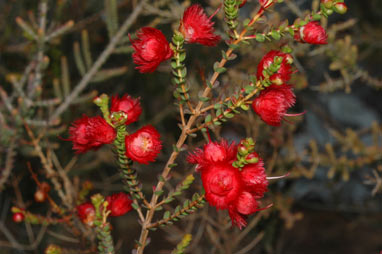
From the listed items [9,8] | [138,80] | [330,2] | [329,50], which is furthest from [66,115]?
[330,2]

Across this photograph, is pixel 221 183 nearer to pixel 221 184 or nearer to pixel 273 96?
pixel 221 184

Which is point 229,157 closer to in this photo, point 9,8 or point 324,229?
point 9,8

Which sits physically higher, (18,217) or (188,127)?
(188,127)

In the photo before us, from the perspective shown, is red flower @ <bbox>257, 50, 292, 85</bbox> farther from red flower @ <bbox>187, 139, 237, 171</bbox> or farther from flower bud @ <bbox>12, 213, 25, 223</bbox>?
flower bud @ <bbox>12, 213, 25, 223</bbox>

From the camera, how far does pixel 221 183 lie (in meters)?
0.58

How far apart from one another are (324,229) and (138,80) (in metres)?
2.04

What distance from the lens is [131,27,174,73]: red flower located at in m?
0.62

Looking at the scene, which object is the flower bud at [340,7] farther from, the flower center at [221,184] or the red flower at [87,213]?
the red flower at [87,213]

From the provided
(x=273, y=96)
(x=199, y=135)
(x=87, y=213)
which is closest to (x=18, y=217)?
(x=87, y=213)

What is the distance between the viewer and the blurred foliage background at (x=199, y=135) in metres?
1.33

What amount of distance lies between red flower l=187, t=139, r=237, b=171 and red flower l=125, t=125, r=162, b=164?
2.6 inches

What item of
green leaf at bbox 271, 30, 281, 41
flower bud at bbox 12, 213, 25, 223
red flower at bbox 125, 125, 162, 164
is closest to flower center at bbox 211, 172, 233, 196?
red flower at bbox 125, 125, 162, 164

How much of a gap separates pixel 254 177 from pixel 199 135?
3.49 feet

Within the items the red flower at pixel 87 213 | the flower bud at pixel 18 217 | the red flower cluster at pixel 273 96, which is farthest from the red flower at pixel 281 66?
the flower bud at pixel 18 217
